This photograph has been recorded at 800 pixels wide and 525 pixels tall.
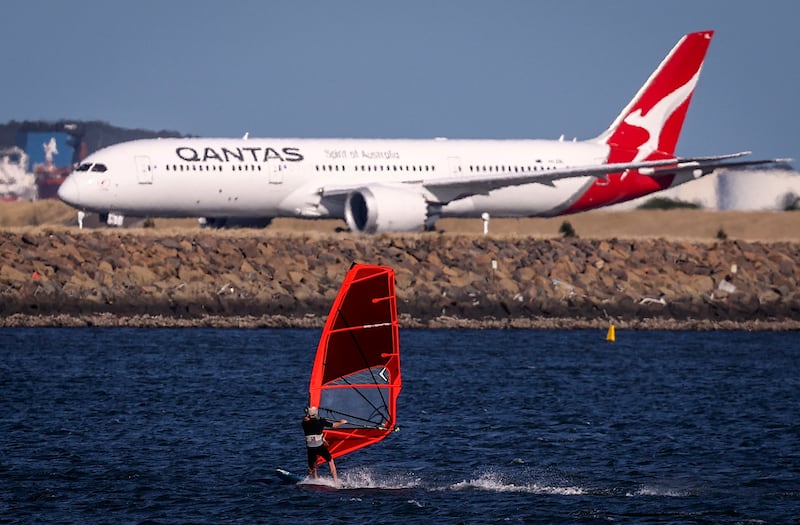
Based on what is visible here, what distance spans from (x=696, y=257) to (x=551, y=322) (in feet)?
33.9

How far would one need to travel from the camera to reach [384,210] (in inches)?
2719

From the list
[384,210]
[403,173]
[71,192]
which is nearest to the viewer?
[71,192]

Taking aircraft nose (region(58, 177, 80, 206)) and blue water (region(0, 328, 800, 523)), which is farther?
aircraft nose (region(58, 177, 80, 206))

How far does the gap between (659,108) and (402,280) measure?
1827 cm

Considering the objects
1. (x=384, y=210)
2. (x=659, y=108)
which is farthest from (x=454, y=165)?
(x=659, y=108)

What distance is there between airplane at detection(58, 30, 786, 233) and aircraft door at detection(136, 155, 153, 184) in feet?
0.13

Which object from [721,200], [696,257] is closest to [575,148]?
[696,257]

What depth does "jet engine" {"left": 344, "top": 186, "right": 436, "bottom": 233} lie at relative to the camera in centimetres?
6900

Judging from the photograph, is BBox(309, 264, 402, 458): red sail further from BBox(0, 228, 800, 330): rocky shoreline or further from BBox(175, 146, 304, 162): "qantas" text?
BBox(175, 146, 304, 162): "qantas" text

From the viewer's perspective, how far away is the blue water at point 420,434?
29.8 meters

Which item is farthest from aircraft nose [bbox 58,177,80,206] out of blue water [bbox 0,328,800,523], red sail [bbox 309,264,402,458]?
red sail [bbox 309,264,402,458]

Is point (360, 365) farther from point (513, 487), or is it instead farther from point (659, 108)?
point (659, 108)

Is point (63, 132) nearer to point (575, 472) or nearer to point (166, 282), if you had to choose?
point (166, 282)

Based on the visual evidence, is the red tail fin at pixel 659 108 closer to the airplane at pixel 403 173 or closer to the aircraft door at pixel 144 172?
the airplane at pixel 403 173
